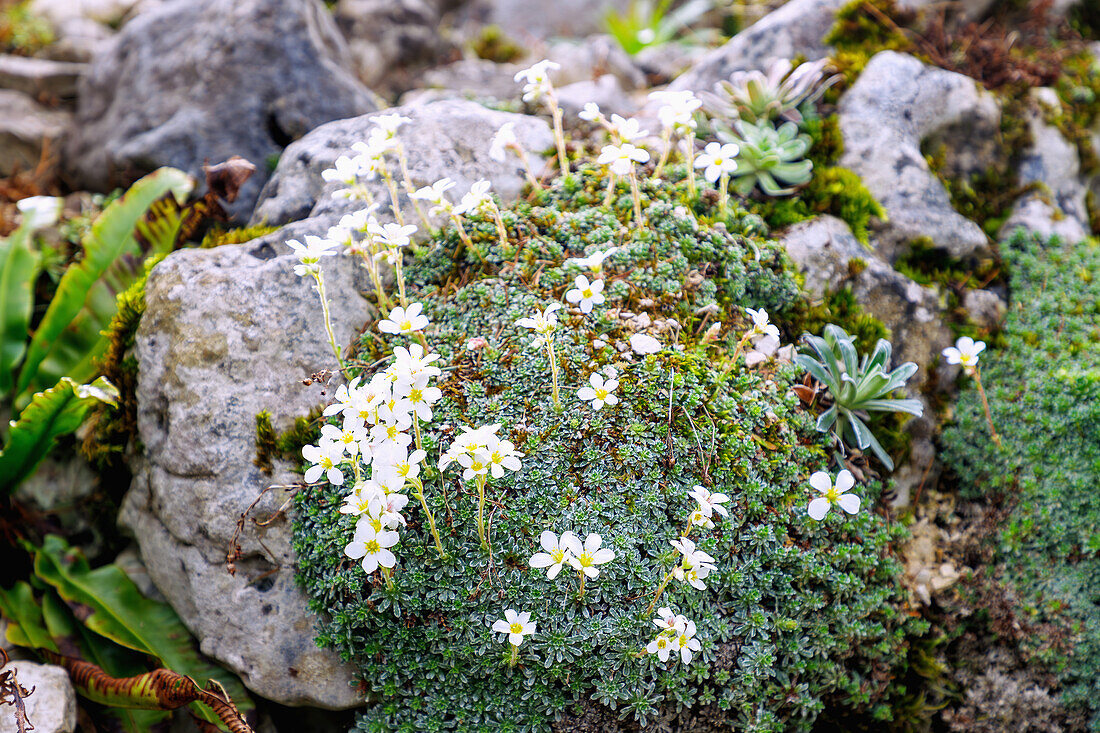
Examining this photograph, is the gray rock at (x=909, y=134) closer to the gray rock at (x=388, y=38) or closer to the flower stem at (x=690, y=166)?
the flower stem at (x=690, y=166)

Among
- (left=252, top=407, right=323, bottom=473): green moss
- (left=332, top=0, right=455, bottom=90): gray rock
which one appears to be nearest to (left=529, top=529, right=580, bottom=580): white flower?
(left=252, top=407, right=323, bottom=473): green moss

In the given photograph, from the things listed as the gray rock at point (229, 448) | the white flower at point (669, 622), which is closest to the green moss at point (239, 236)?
the gray rock at point (229, 448)

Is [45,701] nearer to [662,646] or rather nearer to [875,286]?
[662,646]

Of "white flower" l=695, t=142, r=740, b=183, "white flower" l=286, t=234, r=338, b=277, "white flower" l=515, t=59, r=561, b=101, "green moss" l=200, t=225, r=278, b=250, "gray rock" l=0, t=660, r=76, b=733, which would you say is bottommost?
"gray rock" l=0, t=660, r=76, b=733

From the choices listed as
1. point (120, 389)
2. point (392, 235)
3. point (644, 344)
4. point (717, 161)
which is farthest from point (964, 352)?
point (120, 389)

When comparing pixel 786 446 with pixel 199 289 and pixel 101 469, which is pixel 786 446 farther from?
pixel 101 469

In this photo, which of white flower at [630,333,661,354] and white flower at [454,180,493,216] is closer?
white flower at [630,333,661,354]

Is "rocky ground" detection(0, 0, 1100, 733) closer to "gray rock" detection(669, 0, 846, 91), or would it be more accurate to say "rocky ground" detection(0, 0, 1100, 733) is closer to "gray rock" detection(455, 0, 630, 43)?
"gray rock" detection(669, 0, 846, 91)
